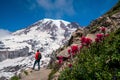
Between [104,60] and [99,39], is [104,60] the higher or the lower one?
the lower one

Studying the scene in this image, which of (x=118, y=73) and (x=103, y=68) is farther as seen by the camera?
(x=103, y=68)

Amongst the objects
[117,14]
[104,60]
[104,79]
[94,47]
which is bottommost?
[104,79]

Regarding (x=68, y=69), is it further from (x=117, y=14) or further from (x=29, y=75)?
(x=117, y=14)

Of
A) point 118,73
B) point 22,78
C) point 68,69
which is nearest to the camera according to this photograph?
point 118,73

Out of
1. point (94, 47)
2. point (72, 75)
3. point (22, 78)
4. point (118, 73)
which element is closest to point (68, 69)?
point (72, 75)

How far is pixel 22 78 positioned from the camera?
27.9m

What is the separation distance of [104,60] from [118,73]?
239 centimetres

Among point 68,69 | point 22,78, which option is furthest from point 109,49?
point 22,78

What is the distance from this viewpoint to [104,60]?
13.5 m

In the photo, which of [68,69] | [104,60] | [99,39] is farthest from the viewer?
[99,39]

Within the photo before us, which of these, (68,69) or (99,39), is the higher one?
(99,39)

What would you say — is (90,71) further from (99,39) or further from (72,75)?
(99,39)

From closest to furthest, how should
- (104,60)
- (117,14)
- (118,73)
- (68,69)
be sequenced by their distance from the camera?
(118,73) → (104,60) → (68,69) → (117,14)

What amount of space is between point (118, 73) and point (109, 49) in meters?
3.05
